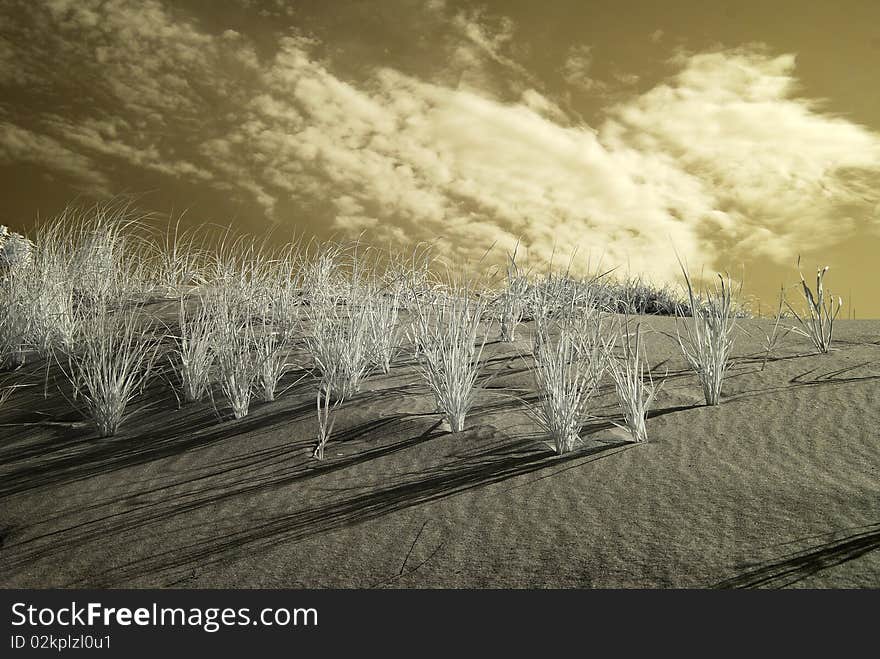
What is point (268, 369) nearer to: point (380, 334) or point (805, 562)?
point (380, 334)

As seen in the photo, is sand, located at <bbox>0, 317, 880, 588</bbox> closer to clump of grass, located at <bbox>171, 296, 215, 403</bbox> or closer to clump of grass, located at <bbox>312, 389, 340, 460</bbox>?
clump of grass, located at <bbox>312, 389, 340, 460</bbox>

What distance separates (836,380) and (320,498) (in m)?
3.00

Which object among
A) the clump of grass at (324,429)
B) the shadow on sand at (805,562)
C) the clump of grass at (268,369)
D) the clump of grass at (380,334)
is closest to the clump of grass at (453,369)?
the clump of grass at (324,429)

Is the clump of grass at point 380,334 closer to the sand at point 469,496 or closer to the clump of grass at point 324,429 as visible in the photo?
the sand at point 469,496

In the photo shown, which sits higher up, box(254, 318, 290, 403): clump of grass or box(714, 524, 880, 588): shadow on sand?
box(254, 318, 290, 403): clump of grass

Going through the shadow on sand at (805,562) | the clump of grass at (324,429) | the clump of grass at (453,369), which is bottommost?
the shadow on sand at (805,562)

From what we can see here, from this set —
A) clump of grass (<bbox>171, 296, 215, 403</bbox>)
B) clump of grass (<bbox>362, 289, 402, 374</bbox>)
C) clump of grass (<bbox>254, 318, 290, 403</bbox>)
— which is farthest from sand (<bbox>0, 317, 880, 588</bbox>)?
clump of grass (<bbox>362, 289, 402, 374</bbox>)

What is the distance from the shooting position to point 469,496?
2988 millimetres

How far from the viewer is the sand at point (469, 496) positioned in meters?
2.44

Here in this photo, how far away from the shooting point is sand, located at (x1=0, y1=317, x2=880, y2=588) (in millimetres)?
2441

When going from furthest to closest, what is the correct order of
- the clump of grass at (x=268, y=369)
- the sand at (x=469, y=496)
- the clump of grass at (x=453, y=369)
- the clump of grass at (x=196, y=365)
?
the clump of grass at (x=196, y=365)
the clump of grass at (x=268, y=369)
the clump of grass at (x=453, y=369)
the sand at (x=469, y=496)

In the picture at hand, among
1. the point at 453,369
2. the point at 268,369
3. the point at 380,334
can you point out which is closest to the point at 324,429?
the point at 453,369

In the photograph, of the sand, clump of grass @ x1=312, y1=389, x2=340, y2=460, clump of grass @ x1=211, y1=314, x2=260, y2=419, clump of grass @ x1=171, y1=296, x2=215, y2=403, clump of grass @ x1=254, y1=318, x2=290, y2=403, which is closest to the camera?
the sand

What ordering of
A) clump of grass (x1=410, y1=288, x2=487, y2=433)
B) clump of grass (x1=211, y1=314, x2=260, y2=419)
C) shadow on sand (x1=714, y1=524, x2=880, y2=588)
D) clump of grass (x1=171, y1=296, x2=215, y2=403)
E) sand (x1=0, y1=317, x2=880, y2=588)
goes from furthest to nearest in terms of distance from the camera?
clump of grass (x1=171, y1=296, x2=215, y2=403)
clump of grass (x1=211, y1=314, x2=260, y2=419)
clump of grass (x1=410, y1=288, x2=487, y2=433)
sand (x1=0, y1=317, x2=880, y2=588)
shadow on sand (x1=714, y1=524, x2=880, y2=588)
